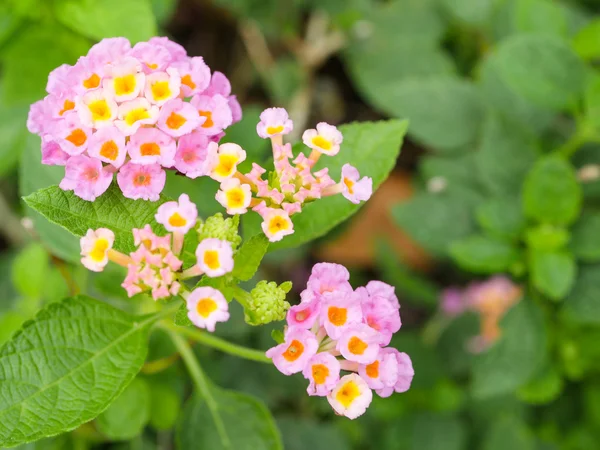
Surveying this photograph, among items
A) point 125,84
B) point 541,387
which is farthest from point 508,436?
point 125,84

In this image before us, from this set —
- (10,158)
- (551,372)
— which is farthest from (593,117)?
(10,158)

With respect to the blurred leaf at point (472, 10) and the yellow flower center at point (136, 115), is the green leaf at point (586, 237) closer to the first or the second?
the blurred leaf at point (472, 10)

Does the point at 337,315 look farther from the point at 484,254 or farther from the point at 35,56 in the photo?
the point at 35,56

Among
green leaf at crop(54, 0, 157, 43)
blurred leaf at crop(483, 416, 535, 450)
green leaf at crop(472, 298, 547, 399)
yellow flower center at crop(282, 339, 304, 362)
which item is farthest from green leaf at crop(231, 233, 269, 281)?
blurred leaf at crop(483, 416, 535, 450)

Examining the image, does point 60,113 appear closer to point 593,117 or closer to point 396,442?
point 593,117

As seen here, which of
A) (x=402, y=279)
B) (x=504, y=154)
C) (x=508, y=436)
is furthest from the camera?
(x=402, y=279)

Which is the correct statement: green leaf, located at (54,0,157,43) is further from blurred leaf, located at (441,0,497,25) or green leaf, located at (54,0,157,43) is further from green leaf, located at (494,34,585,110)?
blurred leaf, located at (441,0,497,25)

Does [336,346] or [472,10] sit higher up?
[336,346]
